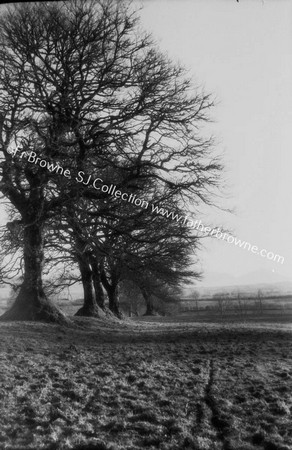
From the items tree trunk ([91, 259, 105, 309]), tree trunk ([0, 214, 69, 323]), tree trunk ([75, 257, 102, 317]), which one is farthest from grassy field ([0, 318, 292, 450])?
tree trunk ([91, 259, 105, 309])

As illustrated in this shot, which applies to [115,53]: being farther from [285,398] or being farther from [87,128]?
[285,398]

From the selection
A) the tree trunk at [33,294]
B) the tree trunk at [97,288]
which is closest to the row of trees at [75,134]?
the tree trunk at [33,294]

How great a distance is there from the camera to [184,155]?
44.8 feet

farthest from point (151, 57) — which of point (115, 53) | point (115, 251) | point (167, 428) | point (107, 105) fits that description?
point (167, 428)

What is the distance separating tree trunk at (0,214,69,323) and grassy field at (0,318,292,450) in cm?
286

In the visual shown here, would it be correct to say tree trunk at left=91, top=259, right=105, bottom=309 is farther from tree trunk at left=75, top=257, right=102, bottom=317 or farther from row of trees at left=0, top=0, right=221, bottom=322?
row of trees at left=0, top=0, right=221, bottom=322

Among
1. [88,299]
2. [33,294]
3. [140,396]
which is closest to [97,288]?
[88,299]

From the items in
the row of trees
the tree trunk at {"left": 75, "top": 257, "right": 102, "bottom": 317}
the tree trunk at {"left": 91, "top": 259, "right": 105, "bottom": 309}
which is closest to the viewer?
the row of trees

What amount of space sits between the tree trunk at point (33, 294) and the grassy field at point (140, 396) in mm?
2857

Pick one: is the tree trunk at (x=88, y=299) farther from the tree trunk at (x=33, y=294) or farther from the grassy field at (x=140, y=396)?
the grassy field at (x=140, y=396)

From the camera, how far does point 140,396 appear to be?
5.40 meters

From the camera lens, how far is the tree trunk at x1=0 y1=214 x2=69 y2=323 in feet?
40.8

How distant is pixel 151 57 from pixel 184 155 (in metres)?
3.41

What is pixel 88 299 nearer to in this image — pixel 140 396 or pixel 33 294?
pixel 33 294
